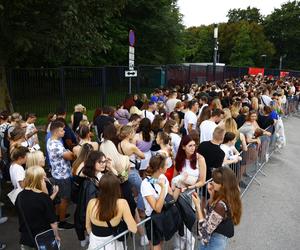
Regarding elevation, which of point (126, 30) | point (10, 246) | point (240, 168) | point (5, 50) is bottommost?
point (10, 246)

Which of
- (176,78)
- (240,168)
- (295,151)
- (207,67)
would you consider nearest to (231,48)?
(207,67)

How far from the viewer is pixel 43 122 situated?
14.2m

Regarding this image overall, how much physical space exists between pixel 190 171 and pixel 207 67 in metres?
20.7

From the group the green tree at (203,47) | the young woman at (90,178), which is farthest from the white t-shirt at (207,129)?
the green tree at (203,47)

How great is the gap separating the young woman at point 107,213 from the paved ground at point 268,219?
6.64ft

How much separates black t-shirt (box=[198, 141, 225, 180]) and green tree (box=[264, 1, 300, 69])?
209 ft

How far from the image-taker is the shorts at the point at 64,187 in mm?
5801

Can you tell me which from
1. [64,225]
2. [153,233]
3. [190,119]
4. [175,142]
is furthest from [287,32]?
[153,233]

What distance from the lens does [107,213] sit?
3.62 m

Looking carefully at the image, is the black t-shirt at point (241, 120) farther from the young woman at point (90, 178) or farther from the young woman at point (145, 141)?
the young woman at point (90, 178)

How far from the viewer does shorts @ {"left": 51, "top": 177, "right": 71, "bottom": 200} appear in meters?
5.80

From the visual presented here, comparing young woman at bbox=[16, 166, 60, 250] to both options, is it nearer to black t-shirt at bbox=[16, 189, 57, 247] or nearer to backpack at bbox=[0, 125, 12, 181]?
black t-shirt at bbox=[16, 189, 57, 247]

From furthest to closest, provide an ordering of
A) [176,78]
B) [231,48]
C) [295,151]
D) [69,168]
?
1. [231,48]
2. [176,78]
3. [295,151]
4. [69,168]

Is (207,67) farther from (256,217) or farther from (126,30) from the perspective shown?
(256,217)
